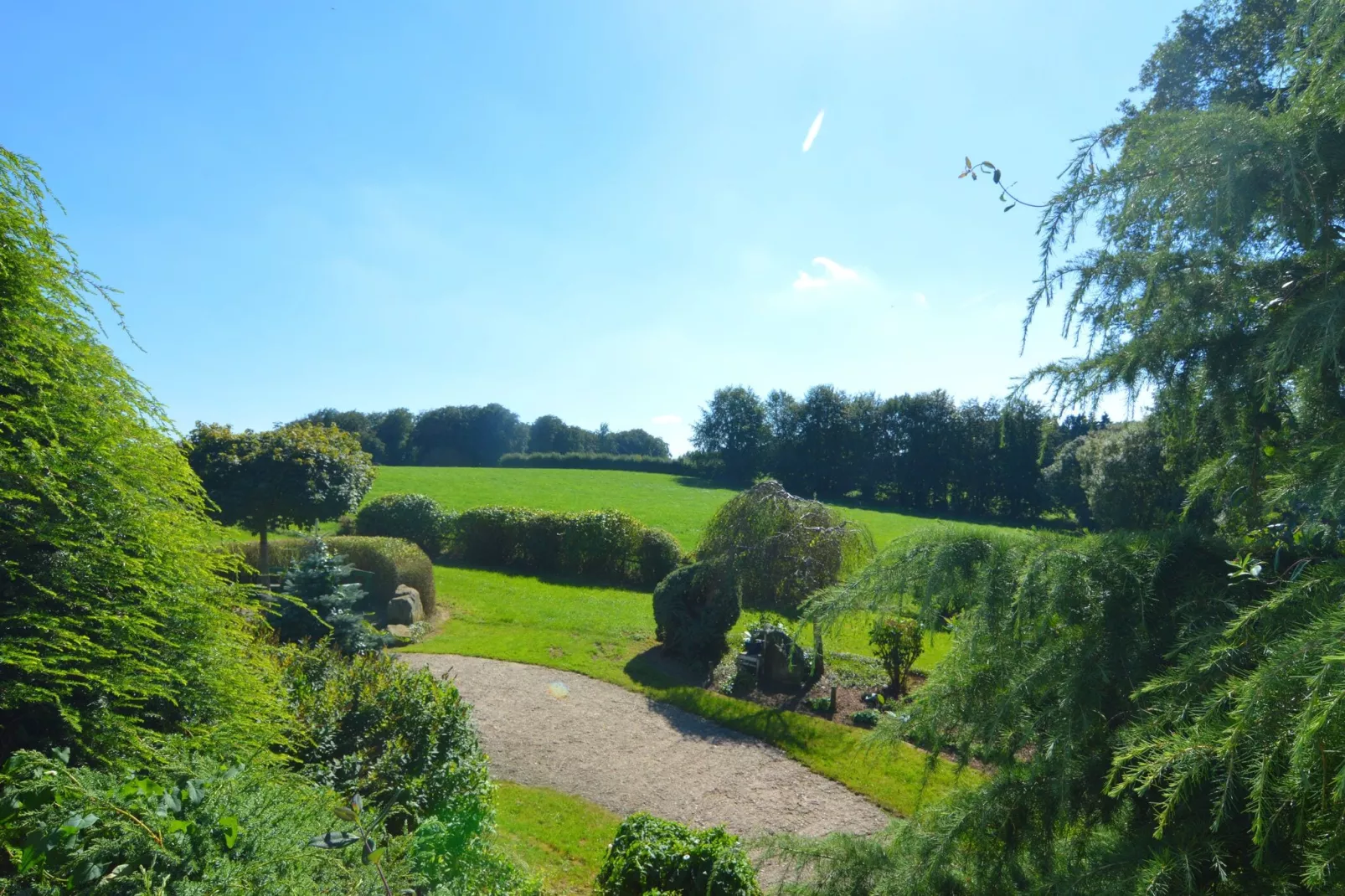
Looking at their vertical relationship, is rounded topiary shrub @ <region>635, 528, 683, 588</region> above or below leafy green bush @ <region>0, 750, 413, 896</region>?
below

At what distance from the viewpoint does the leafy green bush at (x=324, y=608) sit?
9516 millimetres

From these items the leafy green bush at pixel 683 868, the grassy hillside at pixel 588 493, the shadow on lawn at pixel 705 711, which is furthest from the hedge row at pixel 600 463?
the leafy green bush at pixel 683 868

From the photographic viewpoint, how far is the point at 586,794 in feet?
24.3

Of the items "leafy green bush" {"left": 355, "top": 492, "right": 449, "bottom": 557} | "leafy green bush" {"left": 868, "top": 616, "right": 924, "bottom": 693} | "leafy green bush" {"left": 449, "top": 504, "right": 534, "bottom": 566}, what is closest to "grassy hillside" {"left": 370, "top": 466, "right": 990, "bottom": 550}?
"leafy green bush" {"left": 449, "top": 504, "right": 534, "bottom": 566}

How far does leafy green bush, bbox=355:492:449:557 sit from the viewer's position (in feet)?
70.5

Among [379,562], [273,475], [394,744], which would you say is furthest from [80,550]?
[379,562]

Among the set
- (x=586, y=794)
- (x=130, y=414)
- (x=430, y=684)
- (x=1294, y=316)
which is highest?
(x=1294, y=316)

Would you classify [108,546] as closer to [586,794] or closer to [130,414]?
[130,414]

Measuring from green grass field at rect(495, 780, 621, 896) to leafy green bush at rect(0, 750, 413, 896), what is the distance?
2850mm

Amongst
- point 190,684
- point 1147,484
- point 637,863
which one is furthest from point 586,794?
point 1147,484

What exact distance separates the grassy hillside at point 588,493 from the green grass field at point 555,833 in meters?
18.2

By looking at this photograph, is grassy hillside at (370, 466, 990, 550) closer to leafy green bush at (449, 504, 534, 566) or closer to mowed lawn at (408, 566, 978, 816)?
leafy green bush at (449, 504, 534, 566)

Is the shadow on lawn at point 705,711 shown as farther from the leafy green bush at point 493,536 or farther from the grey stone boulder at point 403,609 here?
the leafy green bush at point 493,536

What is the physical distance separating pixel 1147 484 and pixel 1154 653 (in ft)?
62.9
